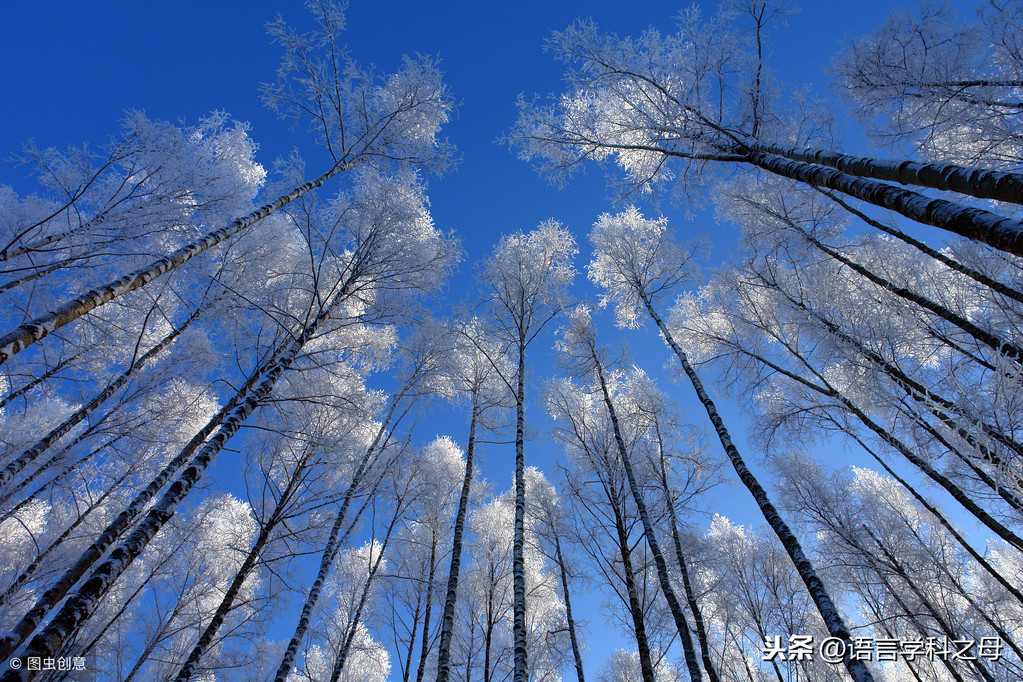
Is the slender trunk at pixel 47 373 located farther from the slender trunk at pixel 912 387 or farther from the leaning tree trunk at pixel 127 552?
the slender trunk at pixel 912 387

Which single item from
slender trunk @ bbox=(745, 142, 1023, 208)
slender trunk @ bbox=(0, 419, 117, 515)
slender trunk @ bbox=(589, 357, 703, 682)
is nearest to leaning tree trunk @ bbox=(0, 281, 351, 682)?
slender trunk @ bbox=(0, 419, 117, 515)

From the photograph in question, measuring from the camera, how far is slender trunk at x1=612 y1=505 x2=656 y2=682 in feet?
21.5

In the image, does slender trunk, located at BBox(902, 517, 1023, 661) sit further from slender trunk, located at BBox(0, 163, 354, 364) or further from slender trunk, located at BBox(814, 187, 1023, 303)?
slender trunk, located at BBox(0, 163, 354, 364)

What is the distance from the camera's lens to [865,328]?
6.72m

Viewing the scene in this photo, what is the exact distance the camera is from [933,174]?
302cm

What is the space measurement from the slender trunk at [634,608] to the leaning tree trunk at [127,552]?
20.7 feet

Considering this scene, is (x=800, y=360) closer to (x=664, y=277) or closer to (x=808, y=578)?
(x=664, y=277)

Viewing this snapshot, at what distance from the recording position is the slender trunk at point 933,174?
256cm

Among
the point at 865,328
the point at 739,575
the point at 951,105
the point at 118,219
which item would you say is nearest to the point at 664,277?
the point at 865,328

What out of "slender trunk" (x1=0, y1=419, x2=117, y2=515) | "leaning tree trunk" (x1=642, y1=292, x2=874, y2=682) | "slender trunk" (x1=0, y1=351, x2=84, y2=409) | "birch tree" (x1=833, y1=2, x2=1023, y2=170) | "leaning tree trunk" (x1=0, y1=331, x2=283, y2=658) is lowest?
"leaning tree trunk" (x1=0, y1=331, x2=283, y2=658)

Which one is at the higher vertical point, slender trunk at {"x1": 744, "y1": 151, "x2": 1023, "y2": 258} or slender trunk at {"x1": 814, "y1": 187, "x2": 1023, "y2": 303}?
slender trunk at {"x1": 814, "y1": 187, "x2": 1023, "y2": 303}

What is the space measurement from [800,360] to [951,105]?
17.7 feet

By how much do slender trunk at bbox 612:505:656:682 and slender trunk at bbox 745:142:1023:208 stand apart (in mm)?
6320

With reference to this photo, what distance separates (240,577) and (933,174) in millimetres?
8512
